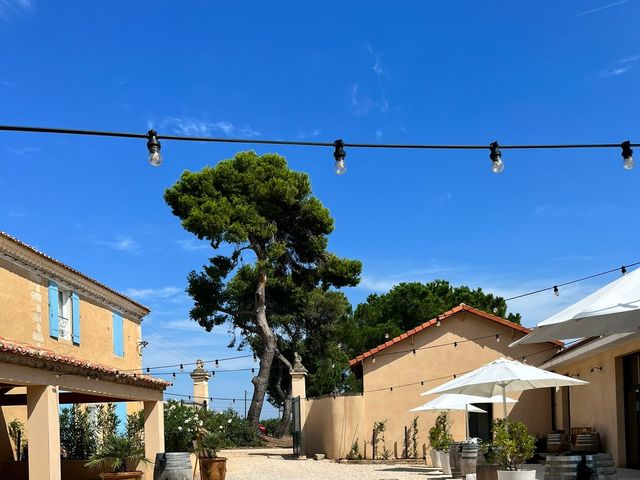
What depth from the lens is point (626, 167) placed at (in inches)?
328

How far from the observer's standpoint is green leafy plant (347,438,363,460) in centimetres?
2375

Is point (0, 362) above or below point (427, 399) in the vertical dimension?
above

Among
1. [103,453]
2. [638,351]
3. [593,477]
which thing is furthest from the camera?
[638,351]

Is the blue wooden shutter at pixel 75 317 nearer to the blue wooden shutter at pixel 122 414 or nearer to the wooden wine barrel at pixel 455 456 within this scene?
the blue wooden shutter at pixel 122 414

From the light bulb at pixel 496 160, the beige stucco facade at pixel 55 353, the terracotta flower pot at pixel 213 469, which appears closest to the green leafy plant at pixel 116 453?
the beige stucco facade at pixel 55 353

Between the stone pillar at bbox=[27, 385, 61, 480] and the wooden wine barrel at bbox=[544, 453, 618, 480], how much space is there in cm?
639

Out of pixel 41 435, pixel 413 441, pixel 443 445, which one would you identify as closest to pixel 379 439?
pixel 413 441

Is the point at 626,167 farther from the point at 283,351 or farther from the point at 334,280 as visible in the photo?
the point at 283,351

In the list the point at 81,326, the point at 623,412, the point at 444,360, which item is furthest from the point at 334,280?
the point at 623,412

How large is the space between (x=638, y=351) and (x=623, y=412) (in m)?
1.69

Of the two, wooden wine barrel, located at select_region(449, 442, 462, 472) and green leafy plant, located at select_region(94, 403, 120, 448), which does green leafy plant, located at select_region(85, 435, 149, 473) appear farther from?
wooden wine barrel, located at select_region(449, 442, 462, 472)

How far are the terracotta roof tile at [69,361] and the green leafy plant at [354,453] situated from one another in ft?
30.4

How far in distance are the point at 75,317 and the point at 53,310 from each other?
1288 mm

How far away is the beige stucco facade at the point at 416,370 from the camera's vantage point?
23.9 meters
